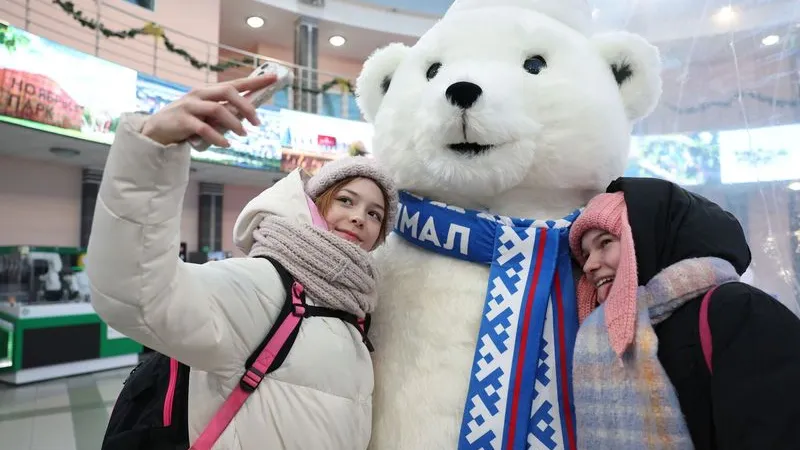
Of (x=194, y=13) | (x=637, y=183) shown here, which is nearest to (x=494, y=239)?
(x=637, y=183)

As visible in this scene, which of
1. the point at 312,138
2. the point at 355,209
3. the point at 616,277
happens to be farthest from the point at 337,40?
the point at 616,277

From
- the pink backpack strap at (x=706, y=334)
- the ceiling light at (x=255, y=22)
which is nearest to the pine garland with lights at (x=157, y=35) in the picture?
the ceiling light at (x=255, y=22)

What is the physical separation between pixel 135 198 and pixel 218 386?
1.36 ft

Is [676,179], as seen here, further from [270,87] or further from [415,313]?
[270,87]

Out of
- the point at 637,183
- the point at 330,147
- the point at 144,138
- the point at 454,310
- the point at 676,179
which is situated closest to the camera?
the point at 144,138

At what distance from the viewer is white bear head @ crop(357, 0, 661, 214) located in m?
1.20

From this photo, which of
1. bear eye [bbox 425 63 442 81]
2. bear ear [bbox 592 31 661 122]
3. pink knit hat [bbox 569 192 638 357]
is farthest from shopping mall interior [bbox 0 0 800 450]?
pink knit hat [bbox 569 192 638 357]

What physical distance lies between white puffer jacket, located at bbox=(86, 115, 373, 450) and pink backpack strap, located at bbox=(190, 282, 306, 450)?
14mm

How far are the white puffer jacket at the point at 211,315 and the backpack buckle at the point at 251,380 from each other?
0.02 metres

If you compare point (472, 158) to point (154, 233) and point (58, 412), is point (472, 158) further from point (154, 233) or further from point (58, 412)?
point (58, 412)

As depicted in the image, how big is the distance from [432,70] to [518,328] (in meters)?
0.74

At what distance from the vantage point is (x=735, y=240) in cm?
100

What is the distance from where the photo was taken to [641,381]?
36.2 inches

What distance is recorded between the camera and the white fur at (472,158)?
3.82ft
